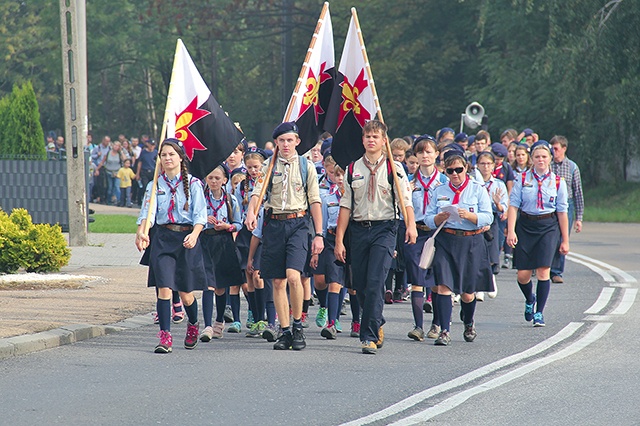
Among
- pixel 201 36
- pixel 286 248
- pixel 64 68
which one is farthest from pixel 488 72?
pixel 286 248

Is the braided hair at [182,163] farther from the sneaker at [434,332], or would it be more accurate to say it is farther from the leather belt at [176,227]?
the sneaker at [434,332]

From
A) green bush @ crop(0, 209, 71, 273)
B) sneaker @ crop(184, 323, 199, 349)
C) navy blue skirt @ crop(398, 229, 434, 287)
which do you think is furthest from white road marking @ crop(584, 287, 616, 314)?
green bush @ crop(0, 209, 71, 273)

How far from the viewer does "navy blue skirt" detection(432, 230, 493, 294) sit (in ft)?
36.0

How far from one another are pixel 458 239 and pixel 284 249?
58.9 inches

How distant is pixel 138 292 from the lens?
567 inches

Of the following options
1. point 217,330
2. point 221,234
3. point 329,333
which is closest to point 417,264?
point 329,333

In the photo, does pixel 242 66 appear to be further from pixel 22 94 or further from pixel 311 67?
pixel 311 67

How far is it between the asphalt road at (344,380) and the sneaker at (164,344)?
0.10m

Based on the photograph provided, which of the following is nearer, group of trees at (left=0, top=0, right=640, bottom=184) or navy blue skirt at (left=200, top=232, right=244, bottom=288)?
navy blue skirt at (left=200, top=232, right=244, bottom=288)

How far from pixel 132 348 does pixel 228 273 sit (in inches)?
51.4

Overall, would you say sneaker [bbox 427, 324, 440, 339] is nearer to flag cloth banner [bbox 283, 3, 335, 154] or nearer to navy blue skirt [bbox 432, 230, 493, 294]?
navy blue skirt [bbox 432, 230, 493, 294]

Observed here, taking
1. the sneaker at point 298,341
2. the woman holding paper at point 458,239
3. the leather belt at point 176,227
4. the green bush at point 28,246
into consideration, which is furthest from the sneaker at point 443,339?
the green bush at point 28,246

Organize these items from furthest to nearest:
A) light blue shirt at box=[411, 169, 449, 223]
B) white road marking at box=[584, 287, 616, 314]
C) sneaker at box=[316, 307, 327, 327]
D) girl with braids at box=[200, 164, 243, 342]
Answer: white road marking at box=[584, 287, 616, 314] < sneaker at box=[316, 307, 327, 327] < light blue shirt at box=[411, 169, 449, 223] < girl with braids at box=[200, 164, 243, 342]

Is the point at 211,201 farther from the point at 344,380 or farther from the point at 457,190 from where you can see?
the point at 344,380
